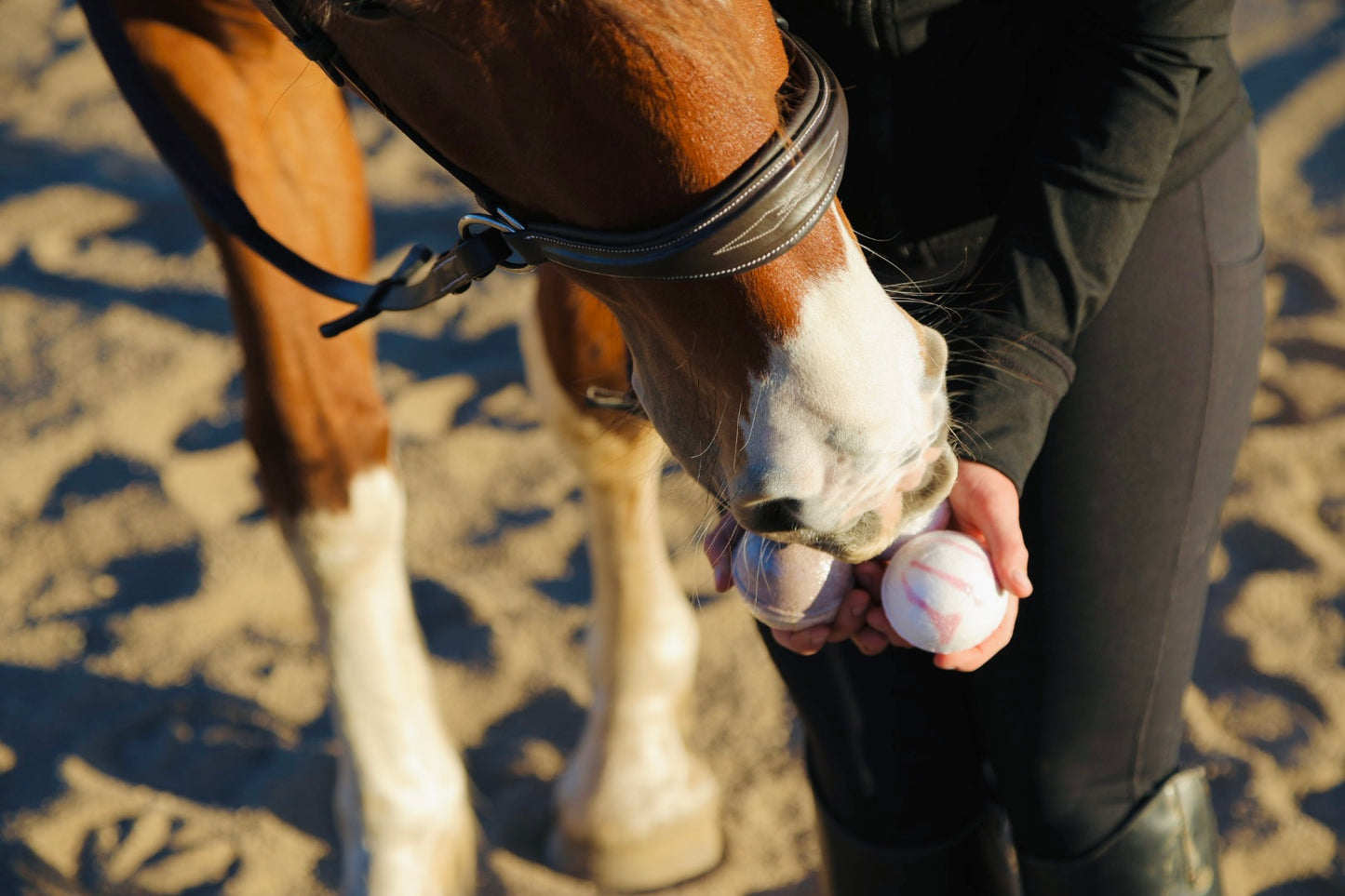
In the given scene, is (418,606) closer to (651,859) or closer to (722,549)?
(651,859)

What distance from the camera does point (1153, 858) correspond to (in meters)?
1.16

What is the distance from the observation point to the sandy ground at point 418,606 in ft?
5.87

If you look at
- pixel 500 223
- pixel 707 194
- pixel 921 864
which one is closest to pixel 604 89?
pixel 707 194

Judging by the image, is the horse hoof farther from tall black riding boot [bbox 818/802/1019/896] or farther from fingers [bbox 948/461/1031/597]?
fingers [bbox 948/461/1031/597]

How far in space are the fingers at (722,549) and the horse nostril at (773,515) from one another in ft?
0.53

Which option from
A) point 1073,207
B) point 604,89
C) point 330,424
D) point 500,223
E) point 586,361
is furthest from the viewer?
point 586,361

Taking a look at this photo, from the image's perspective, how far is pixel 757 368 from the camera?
0.82 m

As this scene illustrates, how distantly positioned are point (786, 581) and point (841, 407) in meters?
0.24

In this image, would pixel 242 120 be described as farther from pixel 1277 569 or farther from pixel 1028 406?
pixel 1277 569

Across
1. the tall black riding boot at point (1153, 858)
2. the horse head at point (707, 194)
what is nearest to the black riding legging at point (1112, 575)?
the tall black riding boot at point (1153, 858)

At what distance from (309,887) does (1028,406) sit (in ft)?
4.36

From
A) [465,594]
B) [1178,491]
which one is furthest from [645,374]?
[465,594]

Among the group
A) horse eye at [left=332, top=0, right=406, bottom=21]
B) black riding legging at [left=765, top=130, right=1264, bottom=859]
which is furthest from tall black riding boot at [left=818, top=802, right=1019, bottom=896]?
horse eye at [left=332, top=0, right=406, bottom=21]

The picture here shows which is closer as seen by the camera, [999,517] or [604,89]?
[604,89]
